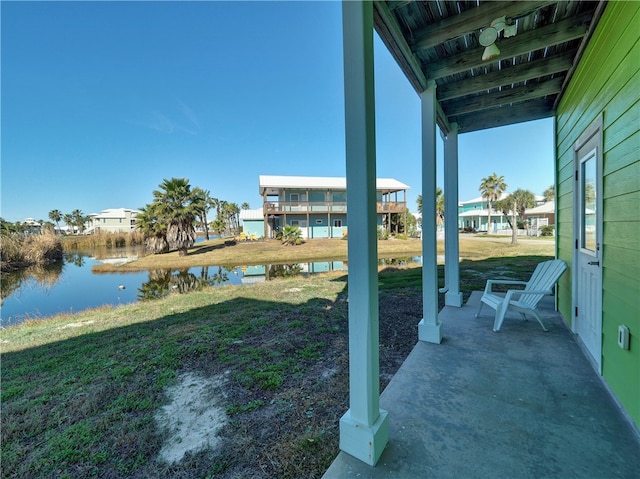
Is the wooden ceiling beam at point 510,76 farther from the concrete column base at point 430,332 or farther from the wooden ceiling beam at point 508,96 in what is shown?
the concrete column base at point 430,332

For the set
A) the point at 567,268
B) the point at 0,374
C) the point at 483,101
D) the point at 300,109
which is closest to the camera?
the point at 0,374

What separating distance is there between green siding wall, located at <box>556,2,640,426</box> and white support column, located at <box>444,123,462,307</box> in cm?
182

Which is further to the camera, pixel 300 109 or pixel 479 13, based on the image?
pixel 300 109

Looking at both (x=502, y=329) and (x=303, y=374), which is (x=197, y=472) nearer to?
(x=303, y=374)

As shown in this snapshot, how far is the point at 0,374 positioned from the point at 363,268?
4.47 m

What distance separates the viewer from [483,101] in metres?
3.62

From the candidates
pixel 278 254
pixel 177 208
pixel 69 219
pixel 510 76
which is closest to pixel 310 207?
pixel 278 254

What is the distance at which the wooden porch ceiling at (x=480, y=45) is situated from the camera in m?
2.08

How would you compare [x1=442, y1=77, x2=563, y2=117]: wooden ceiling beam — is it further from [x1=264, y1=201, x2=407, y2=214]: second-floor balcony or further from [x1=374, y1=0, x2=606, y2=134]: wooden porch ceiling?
[x1=264, y1=201, x2=407, y2=214]: second-floor balcony

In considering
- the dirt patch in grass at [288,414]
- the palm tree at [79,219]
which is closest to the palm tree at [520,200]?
the dirt patch in grass at [288,414]

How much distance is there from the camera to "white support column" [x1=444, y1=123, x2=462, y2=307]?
4.24 m

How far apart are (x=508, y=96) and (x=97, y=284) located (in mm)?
13736

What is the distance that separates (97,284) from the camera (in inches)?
401

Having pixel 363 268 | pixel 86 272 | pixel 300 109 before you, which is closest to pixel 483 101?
pixel 363 268
